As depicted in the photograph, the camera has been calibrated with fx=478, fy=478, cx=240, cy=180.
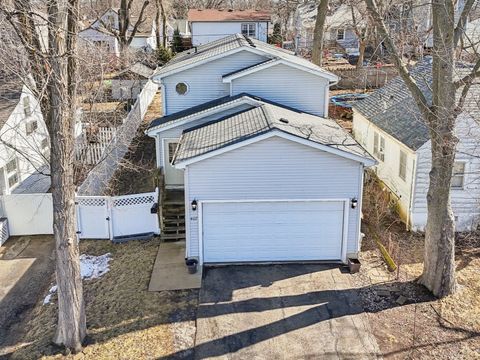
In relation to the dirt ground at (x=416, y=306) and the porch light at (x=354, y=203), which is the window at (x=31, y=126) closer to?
the porch light at (x=354, y=203)

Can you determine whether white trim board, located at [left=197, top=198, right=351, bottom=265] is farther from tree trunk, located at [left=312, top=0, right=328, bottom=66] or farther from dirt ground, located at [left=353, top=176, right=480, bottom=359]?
tree trunk, located at [left=312, top=0, right=328, bottom=66]

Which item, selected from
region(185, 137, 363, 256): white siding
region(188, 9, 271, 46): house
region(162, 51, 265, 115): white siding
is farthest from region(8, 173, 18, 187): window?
region(188, 9, 271, 46): house

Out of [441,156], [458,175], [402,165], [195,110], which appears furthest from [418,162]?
[195,110]

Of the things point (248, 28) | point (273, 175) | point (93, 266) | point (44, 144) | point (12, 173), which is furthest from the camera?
point (248, 28)

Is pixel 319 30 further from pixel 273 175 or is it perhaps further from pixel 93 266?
pixel 93 266

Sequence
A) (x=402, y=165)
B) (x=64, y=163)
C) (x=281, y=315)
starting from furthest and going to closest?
(x=402, y=165)
(x=281, y=315)
(x=64, y=163)

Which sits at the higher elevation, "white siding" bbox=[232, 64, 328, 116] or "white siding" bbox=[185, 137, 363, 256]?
"white siding" bbox=[232, 64, 328, 116]

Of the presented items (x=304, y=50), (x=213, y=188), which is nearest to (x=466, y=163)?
(x=213, y=188)
